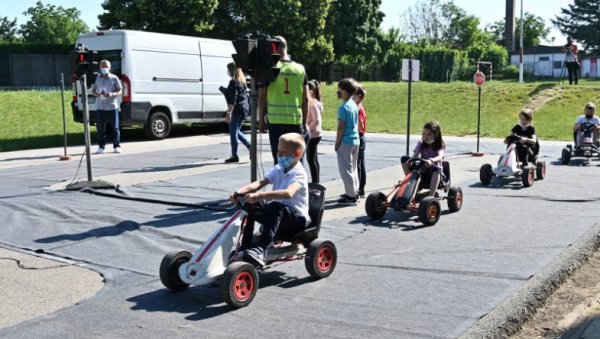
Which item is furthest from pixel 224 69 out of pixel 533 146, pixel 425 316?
pixel 425 316

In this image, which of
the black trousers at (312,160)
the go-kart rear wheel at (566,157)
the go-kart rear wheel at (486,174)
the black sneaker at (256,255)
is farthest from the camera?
the go-kart rear wheel at (566,157)

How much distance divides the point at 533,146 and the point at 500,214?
3.27 m

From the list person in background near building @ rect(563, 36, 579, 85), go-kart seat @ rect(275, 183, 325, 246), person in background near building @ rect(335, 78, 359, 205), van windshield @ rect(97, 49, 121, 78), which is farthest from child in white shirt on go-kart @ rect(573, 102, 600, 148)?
person in background near building @ rect(563, 36, 579, 85)

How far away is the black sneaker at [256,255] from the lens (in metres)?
5.55

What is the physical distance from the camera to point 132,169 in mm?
13703

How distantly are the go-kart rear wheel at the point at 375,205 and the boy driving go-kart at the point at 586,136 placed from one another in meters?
7.71

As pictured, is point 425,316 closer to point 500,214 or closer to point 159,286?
point 159,286

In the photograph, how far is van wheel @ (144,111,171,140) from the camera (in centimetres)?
1956

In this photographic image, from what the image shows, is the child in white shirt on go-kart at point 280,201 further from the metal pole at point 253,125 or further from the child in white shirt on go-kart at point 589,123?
the child in white shirt on go-kart at point 589,123

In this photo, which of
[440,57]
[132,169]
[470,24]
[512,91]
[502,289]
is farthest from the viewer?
[470,24]

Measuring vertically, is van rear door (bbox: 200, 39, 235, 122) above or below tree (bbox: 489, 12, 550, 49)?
below

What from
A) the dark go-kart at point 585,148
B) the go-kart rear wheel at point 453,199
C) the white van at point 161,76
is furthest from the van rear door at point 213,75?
the go-kart rear wheel at point 453,199

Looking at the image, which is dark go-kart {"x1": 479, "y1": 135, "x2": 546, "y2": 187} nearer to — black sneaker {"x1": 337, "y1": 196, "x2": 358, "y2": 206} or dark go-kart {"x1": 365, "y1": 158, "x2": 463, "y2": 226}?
dark go-kart {"x1": 365, "y1": 158, "x2": 463, "y2": 226}

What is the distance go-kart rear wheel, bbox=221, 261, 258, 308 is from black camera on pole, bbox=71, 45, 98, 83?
7026 millimetres
